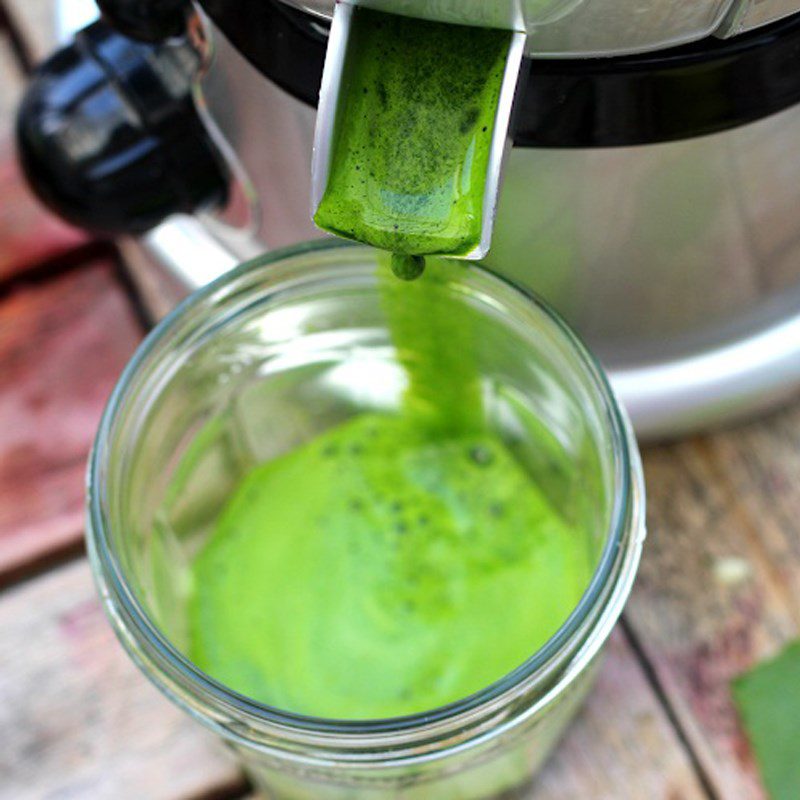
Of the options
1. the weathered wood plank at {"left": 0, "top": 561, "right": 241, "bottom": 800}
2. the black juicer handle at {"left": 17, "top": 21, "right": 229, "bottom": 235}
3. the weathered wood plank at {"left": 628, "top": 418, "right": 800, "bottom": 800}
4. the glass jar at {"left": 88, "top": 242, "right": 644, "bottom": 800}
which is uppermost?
the black juicer handle at {"left": 17, "top": 21, "right": 229, "bottom": 235}

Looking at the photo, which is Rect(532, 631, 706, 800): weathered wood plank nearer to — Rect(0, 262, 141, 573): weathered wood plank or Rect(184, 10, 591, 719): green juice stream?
Rect(184, 10, 591, 719): green juice stream

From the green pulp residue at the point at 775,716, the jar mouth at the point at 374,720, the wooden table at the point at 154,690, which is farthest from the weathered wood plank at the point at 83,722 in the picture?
the green pulp residue at the point at 775,716

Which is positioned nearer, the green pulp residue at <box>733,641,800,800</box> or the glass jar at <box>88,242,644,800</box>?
the glass jar at <box>88,242,644,800</box>

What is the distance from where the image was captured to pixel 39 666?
1.74 feet

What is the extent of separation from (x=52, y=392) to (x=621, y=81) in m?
0.33

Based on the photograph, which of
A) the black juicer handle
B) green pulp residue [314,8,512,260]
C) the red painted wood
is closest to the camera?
green pulp residue [314,8,512,260]

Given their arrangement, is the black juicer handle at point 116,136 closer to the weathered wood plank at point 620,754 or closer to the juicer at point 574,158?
the juicer at point 574,158

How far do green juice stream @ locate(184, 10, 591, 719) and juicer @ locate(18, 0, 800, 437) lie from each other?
0.19 ft

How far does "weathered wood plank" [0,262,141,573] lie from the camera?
1.83 ft

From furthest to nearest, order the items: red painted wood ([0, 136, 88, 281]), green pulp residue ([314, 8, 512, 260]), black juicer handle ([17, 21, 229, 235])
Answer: red painted wood ([0, 136, 88, 281]) → black juicer handle ([17, 21, 229, 235]) → green pulp residue ([314, 8, 512, 260])

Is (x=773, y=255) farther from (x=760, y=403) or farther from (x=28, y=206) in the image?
(x=28, y=206)

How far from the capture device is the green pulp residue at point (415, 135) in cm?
33

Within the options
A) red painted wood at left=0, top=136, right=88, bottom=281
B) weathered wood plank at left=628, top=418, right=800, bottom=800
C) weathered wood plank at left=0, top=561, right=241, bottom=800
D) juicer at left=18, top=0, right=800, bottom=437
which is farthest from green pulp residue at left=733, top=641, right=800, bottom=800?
red painted wood at left=0, top=136, right=88, bottom=281

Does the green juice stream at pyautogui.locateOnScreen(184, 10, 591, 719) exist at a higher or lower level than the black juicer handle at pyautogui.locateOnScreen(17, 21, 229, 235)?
lower
